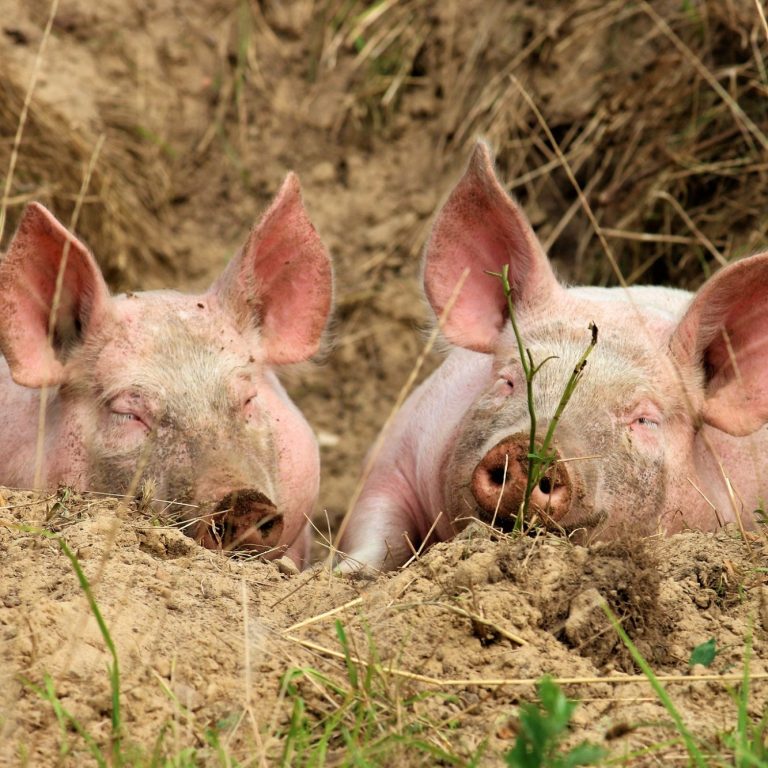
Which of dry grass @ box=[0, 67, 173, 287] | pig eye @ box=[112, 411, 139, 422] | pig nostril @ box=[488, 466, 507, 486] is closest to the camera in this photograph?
pig nostril @ box=[488, 466, 507, 486]

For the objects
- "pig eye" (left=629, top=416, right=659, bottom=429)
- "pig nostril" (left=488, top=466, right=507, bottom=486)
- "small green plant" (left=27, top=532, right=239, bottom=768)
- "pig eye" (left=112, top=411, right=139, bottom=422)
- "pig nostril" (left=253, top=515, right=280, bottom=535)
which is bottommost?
"pig nostril" (left=253, top=515, right=280, bottom=535)

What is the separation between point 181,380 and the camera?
15.1ft

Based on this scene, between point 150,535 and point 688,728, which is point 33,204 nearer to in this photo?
point 150,535

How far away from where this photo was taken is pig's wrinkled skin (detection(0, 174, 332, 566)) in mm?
4355

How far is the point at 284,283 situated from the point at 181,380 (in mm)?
843

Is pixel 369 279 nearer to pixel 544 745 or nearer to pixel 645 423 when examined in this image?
pixel 645 423

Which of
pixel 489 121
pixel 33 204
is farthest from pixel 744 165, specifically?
pixel 33 204

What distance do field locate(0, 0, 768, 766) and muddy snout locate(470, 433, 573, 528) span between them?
173 mm

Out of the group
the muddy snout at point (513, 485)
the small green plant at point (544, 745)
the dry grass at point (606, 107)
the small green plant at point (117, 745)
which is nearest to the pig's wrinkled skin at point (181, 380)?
the muddy snout at point (513, 485)

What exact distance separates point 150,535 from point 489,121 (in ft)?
14.5

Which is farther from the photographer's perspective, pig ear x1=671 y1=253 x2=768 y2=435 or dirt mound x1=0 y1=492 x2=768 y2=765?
pig ear x1=671 y1=253 x2=768 y2=435

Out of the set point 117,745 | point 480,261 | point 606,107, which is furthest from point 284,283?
point 606,107

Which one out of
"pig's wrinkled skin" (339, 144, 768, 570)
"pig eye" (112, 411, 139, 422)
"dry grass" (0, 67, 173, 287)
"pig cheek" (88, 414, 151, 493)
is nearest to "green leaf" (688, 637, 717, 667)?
"pig's wrinkled skin" (339, 144, 768, 570)

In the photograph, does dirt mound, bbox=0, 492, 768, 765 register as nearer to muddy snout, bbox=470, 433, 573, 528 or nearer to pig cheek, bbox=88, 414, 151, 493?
muddy snout, bbox=470, 433, 573, 528
